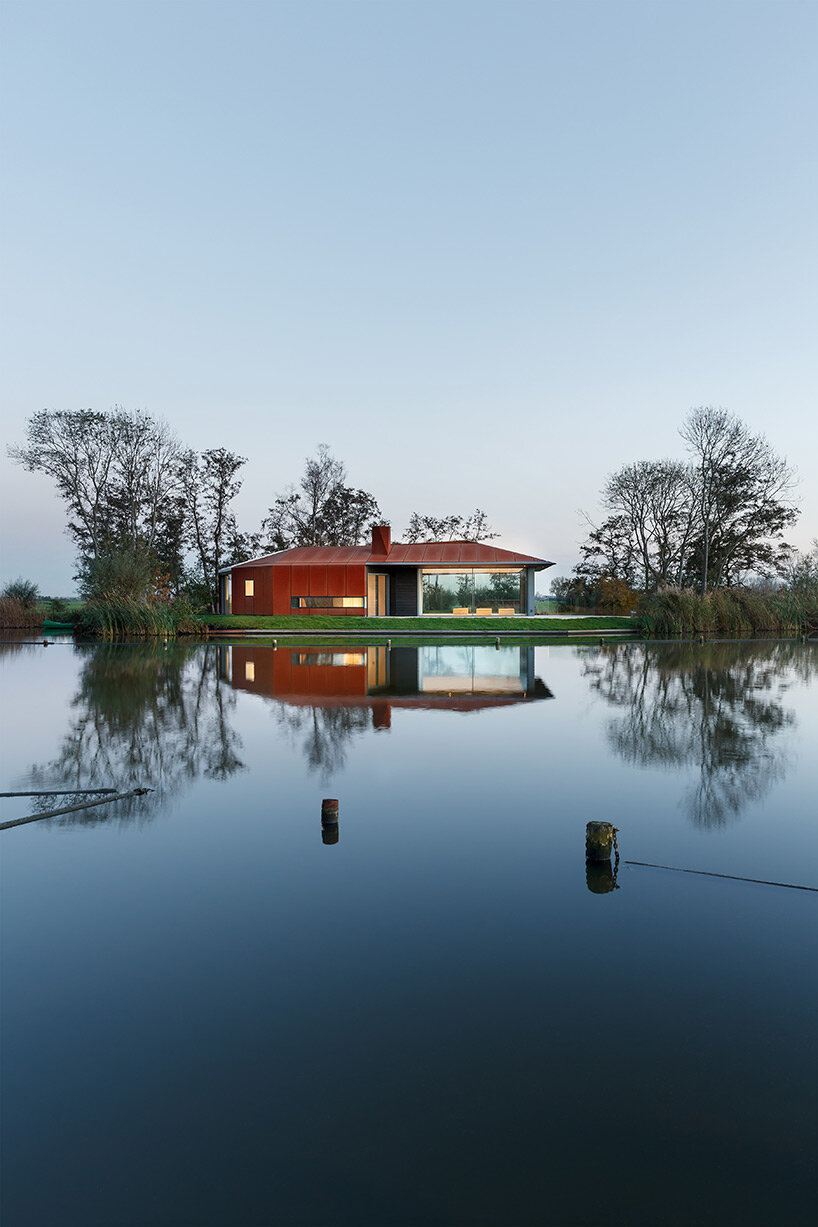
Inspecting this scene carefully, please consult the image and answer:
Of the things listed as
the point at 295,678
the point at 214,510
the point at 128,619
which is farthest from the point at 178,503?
the point at 295,678

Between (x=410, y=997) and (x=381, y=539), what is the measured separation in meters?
36.6

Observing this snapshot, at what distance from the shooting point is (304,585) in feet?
125

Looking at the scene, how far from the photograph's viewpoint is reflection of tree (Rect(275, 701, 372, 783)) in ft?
26.4

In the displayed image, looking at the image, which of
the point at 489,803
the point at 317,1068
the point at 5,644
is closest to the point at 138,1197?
the point at 317,1068

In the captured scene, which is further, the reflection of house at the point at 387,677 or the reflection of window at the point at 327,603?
the reflection of window at the point at 327,603

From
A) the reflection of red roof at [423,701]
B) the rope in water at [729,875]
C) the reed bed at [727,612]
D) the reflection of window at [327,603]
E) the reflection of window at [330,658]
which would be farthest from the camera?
the reflection of window at [327,603]

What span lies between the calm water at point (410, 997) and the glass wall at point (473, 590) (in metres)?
30.9

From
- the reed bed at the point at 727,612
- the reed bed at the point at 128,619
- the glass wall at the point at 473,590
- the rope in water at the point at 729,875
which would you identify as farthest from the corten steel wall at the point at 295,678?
the glass wall at the point at 473,590

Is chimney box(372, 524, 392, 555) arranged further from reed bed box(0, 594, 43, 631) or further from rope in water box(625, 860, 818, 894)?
rope in water box(625, 860, 818, 894)

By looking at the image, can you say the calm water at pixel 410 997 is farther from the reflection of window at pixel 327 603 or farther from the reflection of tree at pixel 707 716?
the reflection of window at pixel 327 603

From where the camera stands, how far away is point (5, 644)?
26.7 meters

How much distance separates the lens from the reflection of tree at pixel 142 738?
7.20m

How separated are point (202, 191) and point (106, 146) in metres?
3.28

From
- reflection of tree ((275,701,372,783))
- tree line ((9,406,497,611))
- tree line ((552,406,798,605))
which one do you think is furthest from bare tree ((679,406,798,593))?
reflection of tree ((275,701,372,783))
